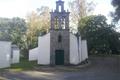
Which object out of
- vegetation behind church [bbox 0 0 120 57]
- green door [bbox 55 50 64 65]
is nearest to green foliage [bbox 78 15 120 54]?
vegetation behind church [bbox 0 0 120 57]

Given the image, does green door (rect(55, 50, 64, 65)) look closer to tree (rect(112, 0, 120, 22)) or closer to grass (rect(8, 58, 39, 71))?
grass (rect(8, 58, 39, 71))

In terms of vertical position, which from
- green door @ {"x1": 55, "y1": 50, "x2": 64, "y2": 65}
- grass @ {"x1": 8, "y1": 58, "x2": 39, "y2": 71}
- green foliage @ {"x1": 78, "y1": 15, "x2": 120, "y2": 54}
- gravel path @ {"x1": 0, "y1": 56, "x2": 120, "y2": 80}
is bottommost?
gravel path @ {"x1": 0, "y1": 56, "x2": 120, "y2": 80}

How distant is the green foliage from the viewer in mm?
63281

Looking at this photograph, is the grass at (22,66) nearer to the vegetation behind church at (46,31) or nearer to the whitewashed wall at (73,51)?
the whitewashed wall at (73,51)

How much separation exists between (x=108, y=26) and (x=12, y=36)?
2281 cm

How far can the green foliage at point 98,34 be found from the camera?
6328cm

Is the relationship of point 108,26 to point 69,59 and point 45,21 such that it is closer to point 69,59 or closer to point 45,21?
point 45,21

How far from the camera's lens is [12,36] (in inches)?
2667

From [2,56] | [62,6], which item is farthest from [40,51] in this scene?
[2,56]

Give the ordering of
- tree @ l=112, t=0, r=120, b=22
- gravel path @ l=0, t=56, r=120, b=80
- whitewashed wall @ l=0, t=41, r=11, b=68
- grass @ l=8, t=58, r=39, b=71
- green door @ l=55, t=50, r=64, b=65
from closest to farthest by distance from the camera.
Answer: gravel path @ l=0, t=56, r=120, b=80 < tree @ l=112, t=0, r=120, b=22 < grass @ l=8, t=58, r=39, b=71 < whitewashed wall @ l=0, t=41, r=11, b=68 < green door @ l=55, t=50, r=64, b=65

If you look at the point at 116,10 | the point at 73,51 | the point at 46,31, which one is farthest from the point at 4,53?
the point at 46,31

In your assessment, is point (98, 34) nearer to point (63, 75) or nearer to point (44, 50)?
point (44, 50)

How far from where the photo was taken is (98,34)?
63.5 meters

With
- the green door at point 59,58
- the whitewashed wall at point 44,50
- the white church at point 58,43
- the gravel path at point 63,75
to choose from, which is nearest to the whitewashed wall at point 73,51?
the white church at point 58,43
